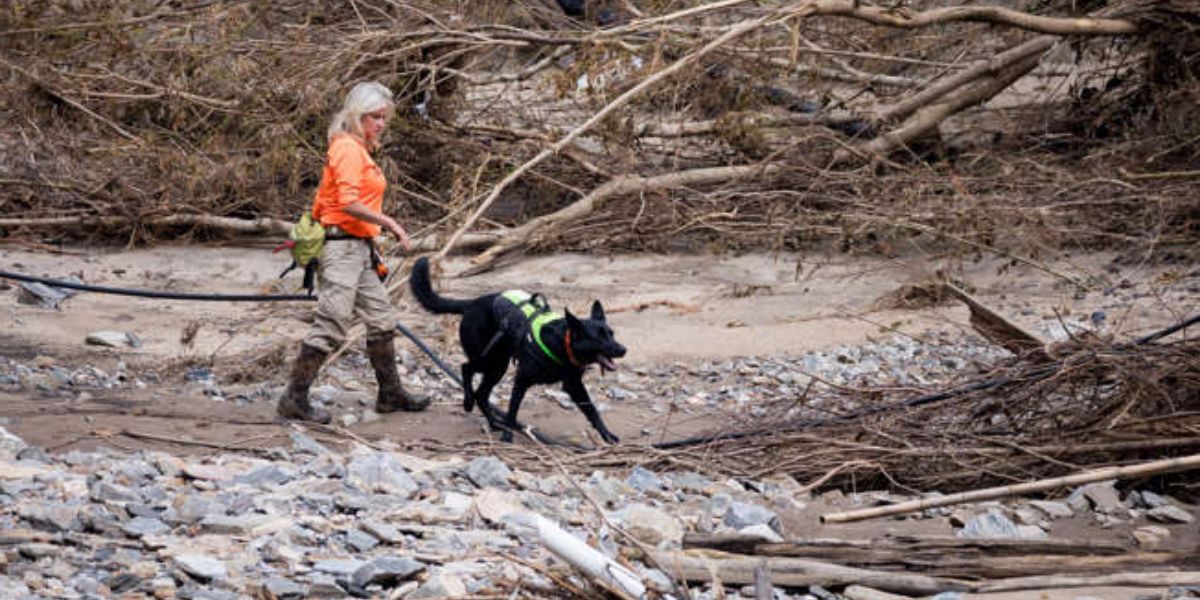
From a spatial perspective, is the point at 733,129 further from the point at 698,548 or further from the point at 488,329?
the point at 698,548

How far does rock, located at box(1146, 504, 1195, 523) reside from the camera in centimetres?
556

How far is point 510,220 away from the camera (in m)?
12.0

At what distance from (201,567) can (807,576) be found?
6.18 ft

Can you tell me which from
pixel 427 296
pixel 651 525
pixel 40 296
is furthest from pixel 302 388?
pixel 40 296

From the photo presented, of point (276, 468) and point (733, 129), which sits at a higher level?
point (733, 129)

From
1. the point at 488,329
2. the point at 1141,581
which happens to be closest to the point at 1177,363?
the point at 1141,581

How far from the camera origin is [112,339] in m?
9.04

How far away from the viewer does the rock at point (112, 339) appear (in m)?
9.00

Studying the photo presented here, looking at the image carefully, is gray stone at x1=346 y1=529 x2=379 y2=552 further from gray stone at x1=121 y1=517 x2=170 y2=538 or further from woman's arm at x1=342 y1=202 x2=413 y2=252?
woman's arm at x1=342 y1=202 x2=413 y2=252

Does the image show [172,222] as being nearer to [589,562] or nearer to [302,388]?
[302,388]

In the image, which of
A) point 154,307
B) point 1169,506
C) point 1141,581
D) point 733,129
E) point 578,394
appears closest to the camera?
point 1141,581

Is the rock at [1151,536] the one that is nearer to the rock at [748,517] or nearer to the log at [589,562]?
the rock at [748,517]

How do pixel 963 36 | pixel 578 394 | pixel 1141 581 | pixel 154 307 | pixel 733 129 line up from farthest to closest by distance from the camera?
1. pixel 963 36
2. pixel 733 129
3. pixel 154 307
4. pixel 578 394
5. pixel 1141 581

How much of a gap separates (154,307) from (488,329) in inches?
159
